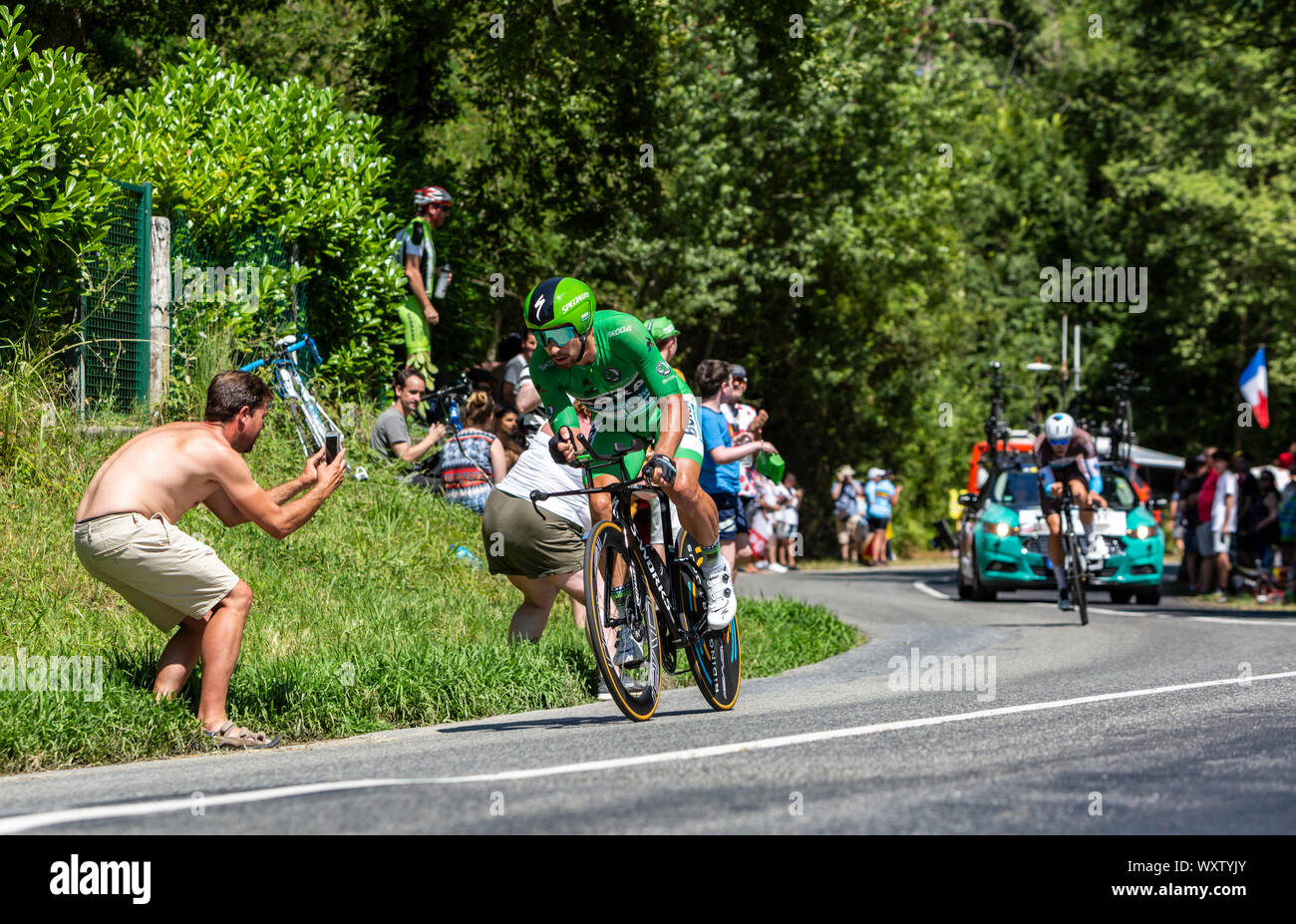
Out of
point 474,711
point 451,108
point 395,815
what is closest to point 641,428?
point 474,711

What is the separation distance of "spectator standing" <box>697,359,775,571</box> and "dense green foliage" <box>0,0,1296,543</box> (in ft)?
14.8

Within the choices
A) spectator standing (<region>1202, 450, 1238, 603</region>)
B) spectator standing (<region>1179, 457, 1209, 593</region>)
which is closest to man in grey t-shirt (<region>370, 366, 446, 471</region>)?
spectator standing (<region>1202, 450, 1238, 603</region>)

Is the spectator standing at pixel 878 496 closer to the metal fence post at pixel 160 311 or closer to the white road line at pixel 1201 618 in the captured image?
the white road line at pixel 1201 618

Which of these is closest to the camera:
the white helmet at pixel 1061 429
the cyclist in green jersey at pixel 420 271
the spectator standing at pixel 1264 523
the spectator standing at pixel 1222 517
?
the cyclist in green jersey at pixel 420 271

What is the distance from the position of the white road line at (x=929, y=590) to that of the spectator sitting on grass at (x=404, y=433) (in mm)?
9524

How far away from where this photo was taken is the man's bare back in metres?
7.44

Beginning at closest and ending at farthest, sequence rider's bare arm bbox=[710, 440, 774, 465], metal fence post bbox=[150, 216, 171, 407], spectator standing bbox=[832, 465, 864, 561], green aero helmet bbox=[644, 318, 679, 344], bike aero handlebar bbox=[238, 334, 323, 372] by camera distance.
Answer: green aero helmet bbox=[644, 318, 679, 344]
rider's bare arm bbox=[710, 440, 774, 465]
bike aero handlebar bbox=[238, 334, 323, 372]
metal fence post bbox=[150, 216, 171, 407]
spectator standing bbox=[832, 465, 864, 561]

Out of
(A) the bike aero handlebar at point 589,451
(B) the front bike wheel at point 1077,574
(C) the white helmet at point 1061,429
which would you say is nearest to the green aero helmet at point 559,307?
(A) the bike aero handlebar at point 589,451

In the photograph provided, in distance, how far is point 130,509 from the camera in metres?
7.40

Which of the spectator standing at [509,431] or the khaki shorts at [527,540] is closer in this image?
the khaki shorts at [527,540]

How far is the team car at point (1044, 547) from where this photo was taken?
2091 cm

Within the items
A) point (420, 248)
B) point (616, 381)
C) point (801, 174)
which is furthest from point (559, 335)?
point (801, 174)

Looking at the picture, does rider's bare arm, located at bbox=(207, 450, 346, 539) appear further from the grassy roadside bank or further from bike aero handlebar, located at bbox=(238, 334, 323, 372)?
bike aero handlebar, located at bbox=(238, 334, 323, 372)
